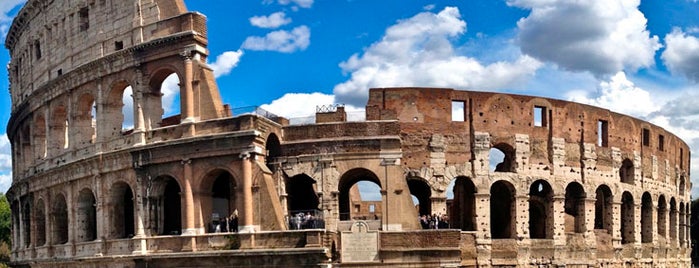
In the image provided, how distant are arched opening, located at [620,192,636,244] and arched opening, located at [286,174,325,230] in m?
13.3

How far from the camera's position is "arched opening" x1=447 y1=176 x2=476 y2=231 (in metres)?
30.6

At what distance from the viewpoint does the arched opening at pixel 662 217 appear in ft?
128

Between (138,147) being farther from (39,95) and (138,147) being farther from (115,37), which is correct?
(39,95)

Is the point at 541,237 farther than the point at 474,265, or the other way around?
the point at 541,237

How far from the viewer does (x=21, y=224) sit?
122 feet

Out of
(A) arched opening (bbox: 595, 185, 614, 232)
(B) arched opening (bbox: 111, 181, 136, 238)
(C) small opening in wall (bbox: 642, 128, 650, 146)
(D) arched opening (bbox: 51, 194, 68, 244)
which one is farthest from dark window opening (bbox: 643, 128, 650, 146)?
(D) arched opening (bbox: 51, 194, 68, 244)

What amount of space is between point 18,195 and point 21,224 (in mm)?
1258

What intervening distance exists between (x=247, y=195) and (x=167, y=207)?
204 inches

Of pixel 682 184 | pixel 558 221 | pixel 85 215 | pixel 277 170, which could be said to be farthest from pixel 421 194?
pixel 682 184

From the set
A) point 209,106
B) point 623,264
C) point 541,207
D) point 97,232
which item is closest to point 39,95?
point 97,232

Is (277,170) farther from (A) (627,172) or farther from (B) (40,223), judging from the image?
(A) (627,172)

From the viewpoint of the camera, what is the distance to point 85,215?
3130 cm

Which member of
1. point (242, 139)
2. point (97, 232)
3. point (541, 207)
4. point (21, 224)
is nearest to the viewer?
point (242, 139)

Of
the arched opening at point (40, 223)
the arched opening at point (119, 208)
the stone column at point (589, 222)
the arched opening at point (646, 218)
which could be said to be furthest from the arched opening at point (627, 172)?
the arched opening at point (40, 223)
